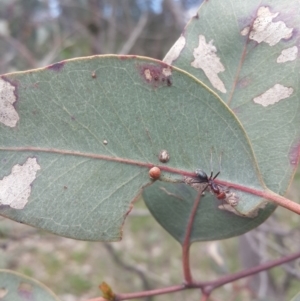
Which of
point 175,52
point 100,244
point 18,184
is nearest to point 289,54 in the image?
point 175,52

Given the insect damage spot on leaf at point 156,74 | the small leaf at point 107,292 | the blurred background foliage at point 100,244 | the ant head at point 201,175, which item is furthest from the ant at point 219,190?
the blurred background foliage at point 100,244

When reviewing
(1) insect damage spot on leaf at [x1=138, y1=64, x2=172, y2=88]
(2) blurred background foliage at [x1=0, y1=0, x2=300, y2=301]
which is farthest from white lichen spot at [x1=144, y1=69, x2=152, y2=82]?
(2) blurred background foliage at [x1=0, y1=0, x2=300, y2=301]

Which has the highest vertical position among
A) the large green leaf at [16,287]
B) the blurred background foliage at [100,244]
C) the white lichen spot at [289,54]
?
the white lichen spot at [289,54]

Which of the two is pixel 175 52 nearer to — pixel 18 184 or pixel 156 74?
pixel 156 74

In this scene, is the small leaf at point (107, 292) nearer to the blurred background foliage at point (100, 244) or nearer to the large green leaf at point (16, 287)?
the large green leaf at point (16, 287)

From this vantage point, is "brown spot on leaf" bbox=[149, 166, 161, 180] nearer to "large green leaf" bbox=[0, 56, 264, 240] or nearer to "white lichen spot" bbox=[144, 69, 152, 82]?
"large green leaf" bbox=[0, 56, 264, 240]
